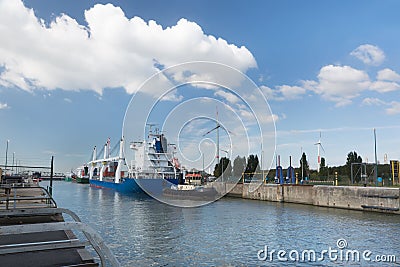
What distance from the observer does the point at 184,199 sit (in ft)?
130

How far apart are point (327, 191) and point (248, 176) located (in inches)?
912

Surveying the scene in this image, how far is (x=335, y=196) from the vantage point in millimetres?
30469

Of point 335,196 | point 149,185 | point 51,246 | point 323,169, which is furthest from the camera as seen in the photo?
point 323,169

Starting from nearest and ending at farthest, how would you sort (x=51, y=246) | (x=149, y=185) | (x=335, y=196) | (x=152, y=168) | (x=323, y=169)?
(x=51, y=246), (x=335, y=196), (x=149, y=185), (x=152, y=168), (x=323, y=169)

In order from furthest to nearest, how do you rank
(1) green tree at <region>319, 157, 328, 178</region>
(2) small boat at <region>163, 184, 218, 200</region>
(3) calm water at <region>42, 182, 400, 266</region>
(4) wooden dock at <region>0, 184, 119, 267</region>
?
(1) green tree at <region>319, 157, 328, 178</region>
(2) small boat at <region>163, 184, 218, 200</region>
(3) calm water at <region>42, 182, 400, 266</region>
(4) wooden dock at <region>0, 184, 119, 267</region>

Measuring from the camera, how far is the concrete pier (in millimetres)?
25406

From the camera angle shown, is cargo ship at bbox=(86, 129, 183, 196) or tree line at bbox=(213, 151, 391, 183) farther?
tree line at bbox=(213, 151, 391, 183)

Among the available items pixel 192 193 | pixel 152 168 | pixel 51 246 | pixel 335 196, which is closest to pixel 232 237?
pixel 51 246

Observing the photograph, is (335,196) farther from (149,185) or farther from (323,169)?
(323,169)

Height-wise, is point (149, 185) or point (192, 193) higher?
point (149, 185)

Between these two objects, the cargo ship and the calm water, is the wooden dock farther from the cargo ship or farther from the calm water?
the cargo ship

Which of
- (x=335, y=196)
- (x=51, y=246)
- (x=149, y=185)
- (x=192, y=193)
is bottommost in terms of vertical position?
(x=192, y=193)

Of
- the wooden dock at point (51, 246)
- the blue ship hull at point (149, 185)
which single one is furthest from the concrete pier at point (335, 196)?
the wooden dock at point (51, 246)

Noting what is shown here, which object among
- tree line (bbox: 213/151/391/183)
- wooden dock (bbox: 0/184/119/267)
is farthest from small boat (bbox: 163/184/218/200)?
wooden dock (bbox: 0/184/119/267)
